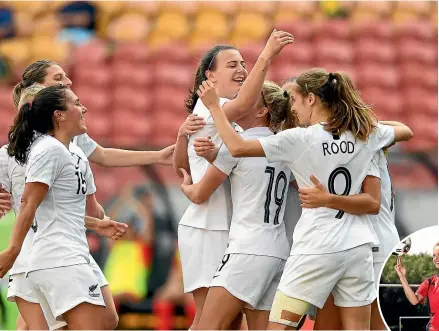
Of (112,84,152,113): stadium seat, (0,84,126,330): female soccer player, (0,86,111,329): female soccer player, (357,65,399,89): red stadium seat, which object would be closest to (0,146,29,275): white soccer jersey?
(0,84,126,330): female soccer player

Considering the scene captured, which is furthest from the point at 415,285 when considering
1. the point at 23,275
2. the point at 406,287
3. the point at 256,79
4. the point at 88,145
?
the point at 88,145

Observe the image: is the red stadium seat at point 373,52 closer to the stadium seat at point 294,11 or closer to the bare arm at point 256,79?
the stadium seat at point 294,11

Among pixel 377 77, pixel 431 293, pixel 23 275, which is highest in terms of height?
pixel 377 77

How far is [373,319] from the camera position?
14.7 feet

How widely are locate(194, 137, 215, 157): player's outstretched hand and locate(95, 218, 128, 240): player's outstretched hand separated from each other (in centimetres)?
59

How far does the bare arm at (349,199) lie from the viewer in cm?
410

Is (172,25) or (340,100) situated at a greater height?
(172,25)

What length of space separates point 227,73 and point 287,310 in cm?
118

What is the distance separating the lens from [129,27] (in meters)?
9.38

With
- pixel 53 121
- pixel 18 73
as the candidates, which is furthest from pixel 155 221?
pixel 53 121

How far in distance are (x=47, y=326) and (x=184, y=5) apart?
5.42m

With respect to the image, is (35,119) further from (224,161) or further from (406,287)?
(406,287)

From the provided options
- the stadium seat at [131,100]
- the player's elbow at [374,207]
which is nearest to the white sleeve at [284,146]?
the player's elbow at [374,207]

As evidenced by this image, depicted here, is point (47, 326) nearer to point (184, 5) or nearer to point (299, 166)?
point (299, 166)
